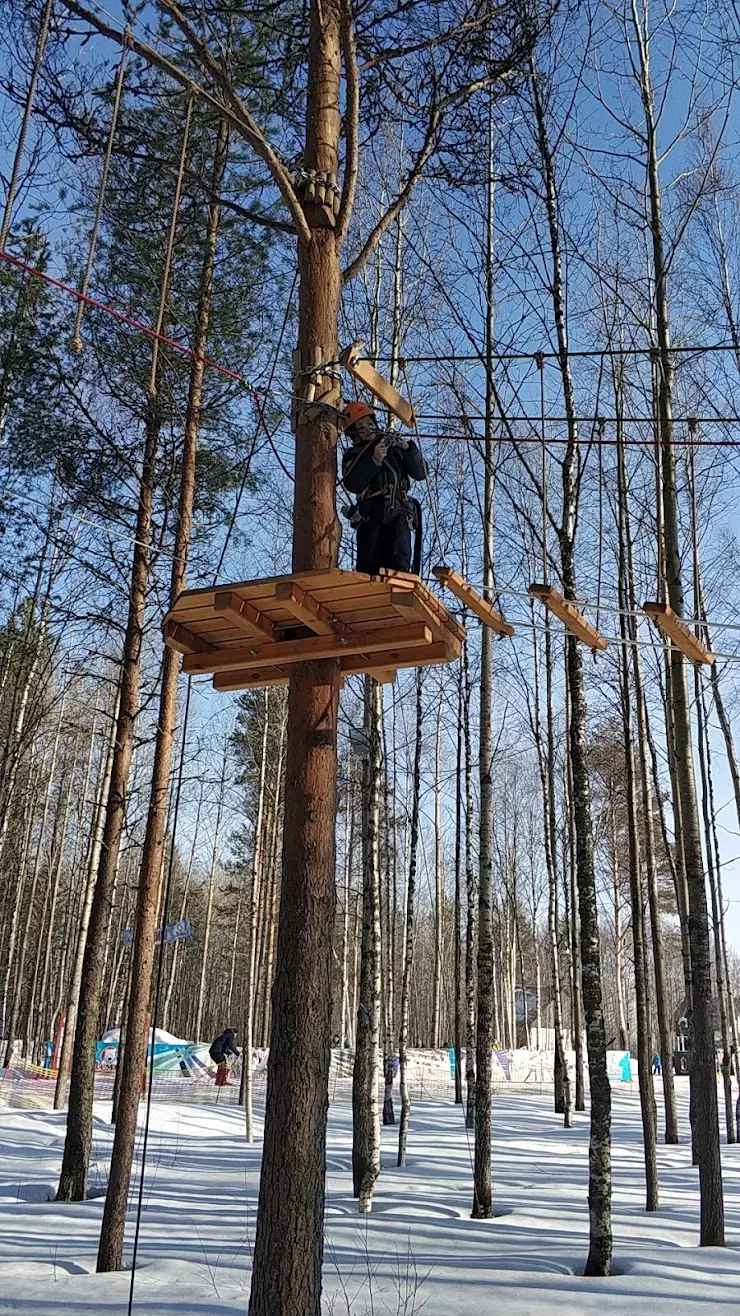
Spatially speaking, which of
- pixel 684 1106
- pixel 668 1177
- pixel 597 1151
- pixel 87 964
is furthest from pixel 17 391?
pixel 684 1106

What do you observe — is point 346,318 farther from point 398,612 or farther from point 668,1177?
point 668,1177

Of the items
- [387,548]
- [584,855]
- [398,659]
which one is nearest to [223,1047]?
[584,855]

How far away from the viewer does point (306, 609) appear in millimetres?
4191

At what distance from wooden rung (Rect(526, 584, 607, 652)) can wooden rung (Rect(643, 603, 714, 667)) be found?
0.38 metres

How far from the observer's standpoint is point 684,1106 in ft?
65.4

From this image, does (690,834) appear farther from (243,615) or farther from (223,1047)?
(223,1047)

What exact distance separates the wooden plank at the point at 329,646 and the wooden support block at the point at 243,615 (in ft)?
0.35

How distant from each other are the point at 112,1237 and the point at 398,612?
527 cm

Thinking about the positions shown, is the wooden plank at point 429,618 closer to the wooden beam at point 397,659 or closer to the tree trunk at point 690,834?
the wooden beam at point 397,659

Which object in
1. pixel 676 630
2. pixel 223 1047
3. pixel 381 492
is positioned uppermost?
pixel 381 492

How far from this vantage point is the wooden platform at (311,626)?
4113 millimetres

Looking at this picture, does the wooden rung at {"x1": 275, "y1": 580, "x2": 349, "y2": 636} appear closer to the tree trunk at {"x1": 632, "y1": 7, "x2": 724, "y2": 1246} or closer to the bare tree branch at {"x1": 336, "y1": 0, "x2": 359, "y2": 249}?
the bare tree branch at {"x1": 336, "y1": 0, "x2": 359, "y2": 249}

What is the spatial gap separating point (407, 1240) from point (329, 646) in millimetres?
4746

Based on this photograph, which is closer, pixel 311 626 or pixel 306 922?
pixel 306 922
